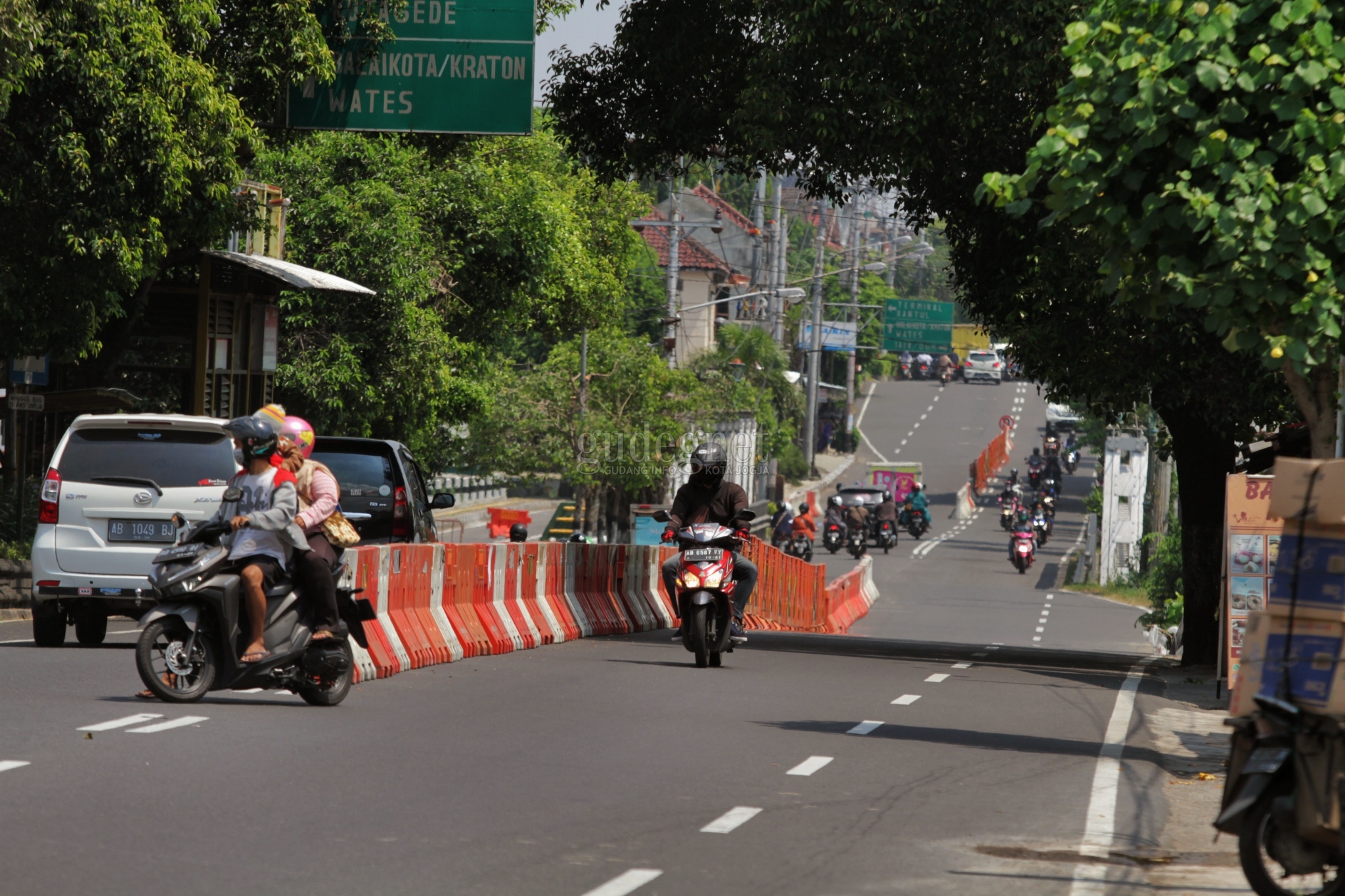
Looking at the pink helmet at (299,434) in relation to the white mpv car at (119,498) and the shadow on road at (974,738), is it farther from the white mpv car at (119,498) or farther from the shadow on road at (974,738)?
the white mpv car at (119,498)

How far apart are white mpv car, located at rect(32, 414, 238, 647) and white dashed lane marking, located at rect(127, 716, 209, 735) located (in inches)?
174

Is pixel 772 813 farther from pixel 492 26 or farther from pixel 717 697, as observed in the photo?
pixel 492 26

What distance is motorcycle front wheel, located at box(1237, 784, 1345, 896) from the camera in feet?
19.6

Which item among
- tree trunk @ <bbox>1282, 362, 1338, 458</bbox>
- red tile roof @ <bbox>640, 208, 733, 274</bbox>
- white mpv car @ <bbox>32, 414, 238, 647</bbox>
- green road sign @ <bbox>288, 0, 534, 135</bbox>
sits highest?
red tile roof @ <bbox>640, 208, 733, 274</bbox>

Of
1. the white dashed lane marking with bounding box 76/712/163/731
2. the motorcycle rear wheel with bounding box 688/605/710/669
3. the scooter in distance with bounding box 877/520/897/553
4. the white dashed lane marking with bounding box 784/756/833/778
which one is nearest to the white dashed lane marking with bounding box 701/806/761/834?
the white dashed lane marking with bounding box 784/756/833/778

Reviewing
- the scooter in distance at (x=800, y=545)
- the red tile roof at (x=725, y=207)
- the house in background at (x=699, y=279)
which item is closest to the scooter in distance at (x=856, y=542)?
the scooter in distance at (x=800, y=545)

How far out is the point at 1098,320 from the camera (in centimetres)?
1783

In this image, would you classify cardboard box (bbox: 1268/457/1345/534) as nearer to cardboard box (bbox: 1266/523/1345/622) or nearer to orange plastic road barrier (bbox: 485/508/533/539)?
cardboard box (bbox: 1266/523/1345/622)

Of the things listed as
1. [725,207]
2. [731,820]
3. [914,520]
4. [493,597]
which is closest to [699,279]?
[725,207]

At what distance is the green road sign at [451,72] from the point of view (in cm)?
1819

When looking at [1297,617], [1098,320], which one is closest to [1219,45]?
[1297,617]

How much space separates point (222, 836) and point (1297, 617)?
12.8 feet

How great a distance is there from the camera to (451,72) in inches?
722

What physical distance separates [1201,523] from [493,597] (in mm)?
8517
